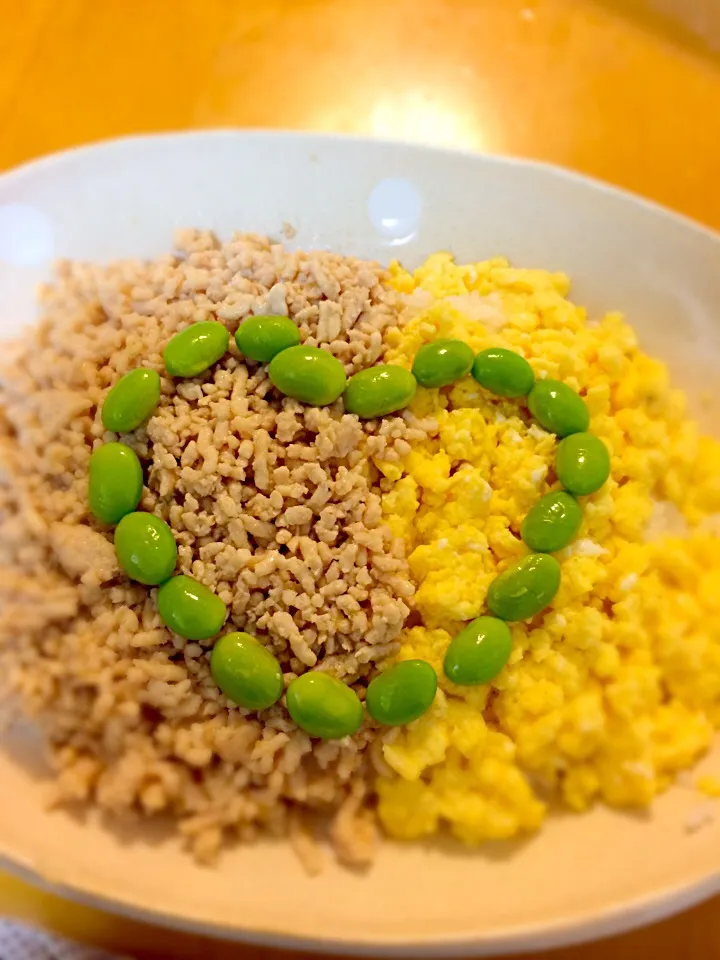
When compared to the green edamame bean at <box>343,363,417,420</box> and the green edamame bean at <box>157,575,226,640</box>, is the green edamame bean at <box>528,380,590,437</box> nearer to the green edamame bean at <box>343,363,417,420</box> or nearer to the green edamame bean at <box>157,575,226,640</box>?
the green edamame bean at <box>343,363,417,420</box>

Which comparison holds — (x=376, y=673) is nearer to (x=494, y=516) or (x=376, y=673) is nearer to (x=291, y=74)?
(x=494, y=516)

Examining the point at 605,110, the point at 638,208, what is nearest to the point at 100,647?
the point at 638,208

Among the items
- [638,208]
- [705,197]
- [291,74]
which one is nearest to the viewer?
[638,208]

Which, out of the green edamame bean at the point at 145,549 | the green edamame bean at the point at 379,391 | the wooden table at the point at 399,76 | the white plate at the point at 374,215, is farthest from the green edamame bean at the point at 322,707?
the wooden table at the point at 399,76

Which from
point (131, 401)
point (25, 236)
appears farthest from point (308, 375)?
point (25, 236)

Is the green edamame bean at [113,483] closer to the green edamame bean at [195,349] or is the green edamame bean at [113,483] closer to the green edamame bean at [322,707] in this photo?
the green edamame bean at [195,349]

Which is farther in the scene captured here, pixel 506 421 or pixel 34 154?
pixel 34 154

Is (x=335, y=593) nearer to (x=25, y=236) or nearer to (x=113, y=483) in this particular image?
(x=113, y=483)
